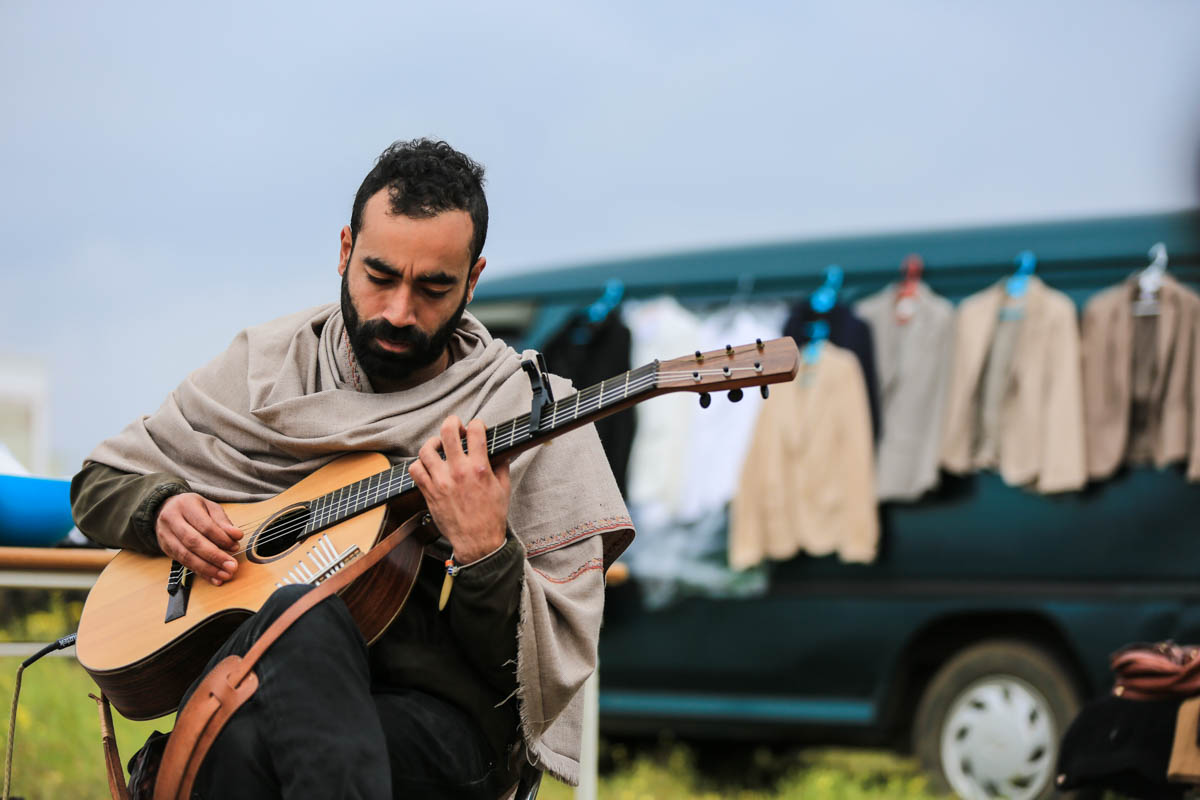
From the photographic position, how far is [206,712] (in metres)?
1.83

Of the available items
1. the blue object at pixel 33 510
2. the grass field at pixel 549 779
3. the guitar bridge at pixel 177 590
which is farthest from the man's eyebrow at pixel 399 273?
the grass field at pixel 549 779

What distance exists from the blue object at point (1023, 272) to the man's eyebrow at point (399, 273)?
365 centimetres

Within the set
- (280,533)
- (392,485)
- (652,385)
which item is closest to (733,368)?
(652,385)

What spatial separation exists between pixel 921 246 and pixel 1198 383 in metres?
1.25

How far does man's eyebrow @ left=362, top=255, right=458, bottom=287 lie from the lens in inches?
90.7

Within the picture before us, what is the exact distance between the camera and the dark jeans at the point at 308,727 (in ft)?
5.71

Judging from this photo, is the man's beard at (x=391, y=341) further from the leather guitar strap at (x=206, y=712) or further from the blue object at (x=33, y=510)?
the blue object at (x=33, y=510)

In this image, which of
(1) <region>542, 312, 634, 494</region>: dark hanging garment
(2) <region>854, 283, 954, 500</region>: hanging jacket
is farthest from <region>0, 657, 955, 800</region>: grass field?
(1) <region>542, 312, 634, 494</region>: dark hanging garment

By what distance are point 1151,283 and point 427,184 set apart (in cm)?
372

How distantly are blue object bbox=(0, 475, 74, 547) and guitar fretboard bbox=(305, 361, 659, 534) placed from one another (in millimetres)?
973

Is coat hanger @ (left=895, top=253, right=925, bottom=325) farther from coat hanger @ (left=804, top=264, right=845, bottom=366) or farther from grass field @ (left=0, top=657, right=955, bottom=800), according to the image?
grass field @ (left=0, top=657, right=955, bottom=800)

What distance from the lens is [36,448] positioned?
28.6 feet

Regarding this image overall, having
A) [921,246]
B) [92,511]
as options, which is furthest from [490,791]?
[921,246]

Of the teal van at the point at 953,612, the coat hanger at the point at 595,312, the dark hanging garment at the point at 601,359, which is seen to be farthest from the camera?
the coat hanger at the point at 595,312
